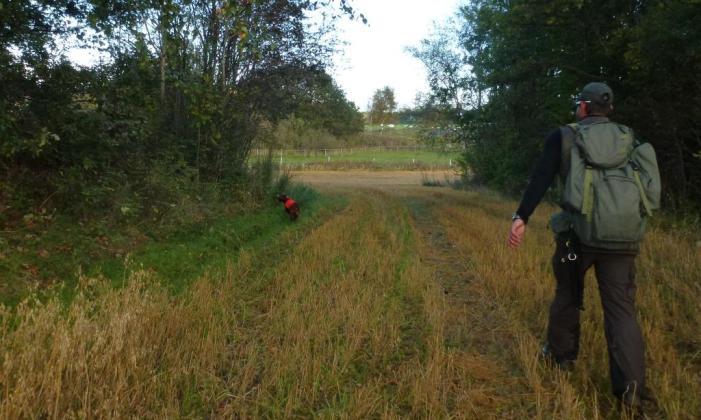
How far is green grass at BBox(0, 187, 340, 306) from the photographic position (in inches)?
197

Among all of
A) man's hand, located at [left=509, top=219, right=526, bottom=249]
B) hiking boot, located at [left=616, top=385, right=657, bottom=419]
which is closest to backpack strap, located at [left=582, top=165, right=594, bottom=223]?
man's hand, located at [left=509, top=219, right=526, bottom=249]

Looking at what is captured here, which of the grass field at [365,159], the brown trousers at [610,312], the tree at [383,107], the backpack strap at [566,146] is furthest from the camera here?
the tree at [383,107]

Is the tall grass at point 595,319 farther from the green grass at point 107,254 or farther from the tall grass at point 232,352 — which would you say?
the green grass at point 107,254

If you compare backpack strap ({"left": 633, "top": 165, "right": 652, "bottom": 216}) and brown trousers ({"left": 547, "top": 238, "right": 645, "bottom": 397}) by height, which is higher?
backpack strap ({"left": 633, "top": 165, "right": 652, "bottom": 216})

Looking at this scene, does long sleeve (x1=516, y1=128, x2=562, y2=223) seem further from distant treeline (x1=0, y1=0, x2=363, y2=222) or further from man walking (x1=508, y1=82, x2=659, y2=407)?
distant treeline (x1=0, y1=0, x2=363, y2=222)

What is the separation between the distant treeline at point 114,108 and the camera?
608cm

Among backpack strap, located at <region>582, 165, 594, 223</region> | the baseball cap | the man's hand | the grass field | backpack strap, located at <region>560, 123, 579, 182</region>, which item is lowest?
the grass field

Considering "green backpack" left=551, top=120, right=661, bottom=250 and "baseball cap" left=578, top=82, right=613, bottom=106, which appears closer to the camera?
"green backpack" left=551, top=120, right=661, bottom=250

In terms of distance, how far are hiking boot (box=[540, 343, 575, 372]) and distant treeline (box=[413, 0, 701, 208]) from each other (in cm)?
631

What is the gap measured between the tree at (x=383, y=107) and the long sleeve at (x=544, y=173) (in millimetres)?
103059

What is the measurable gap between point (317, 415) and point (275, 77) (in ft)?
37.1

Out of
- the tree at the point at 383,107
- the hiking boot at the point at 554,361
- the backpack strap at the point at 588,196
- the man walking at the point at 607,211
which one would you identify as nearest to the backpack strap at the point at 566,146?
the man walking at the point at 607,211

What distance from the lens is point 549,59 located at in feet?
38.7

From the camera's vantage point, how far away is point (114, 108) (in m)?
7.25
